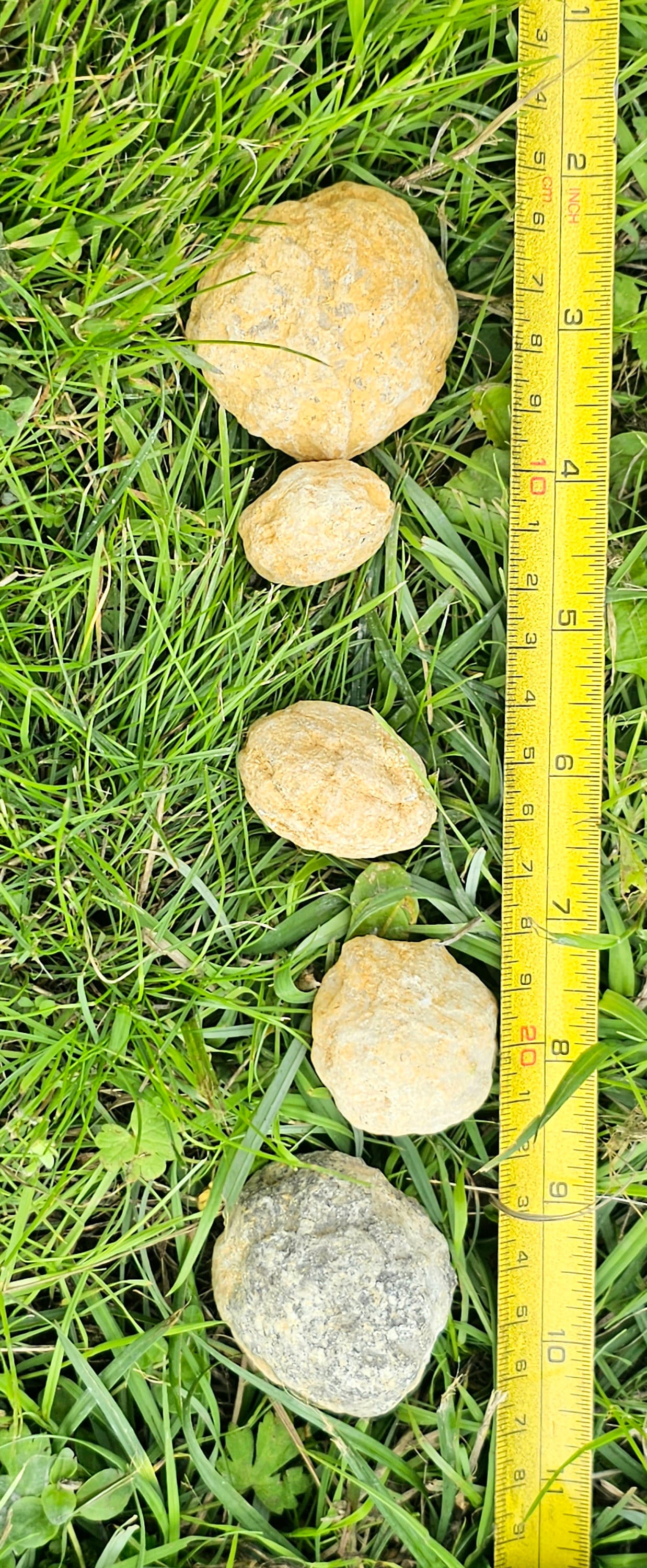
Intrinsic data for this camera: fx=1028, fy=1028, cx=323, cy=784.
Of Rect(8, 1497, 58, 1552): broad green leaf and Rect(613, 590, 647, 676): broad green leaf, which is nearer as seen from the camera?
Rect(8, 1497, 58, 1552): broad green leaf

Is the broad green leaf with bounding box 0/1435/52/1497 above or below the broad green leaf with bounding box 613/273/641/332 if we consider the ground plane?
below

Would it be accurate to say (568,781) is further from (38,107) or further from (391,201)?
(38,107)

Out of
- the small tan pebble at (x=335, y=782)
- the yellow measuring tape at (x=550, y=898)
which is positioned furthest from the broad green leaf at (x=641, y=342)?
the small tan pebble at (x=335, y=782)

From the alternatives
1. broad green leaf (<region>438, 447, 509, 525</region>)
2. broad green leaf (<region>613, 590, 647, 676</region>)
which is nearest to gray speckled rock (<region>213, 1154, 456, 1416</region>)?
broad green leaf (<region>613, 590, 647, 676</region>)

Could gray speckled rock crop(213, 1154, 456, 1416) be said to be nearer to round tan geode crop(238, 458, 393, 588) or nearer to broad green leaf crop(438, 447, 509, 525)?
round tan geode crop(238, 458, 393, 588)

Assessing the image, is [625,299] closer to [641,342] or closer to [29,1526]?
[641,342]

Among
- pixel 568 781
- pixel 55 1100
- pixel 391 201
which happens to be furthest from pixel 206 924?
pixel 391 201

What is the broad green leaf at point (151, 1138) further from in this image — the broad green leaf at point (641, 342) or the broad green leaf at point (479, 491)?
the broad green leaf at point (641, 342)

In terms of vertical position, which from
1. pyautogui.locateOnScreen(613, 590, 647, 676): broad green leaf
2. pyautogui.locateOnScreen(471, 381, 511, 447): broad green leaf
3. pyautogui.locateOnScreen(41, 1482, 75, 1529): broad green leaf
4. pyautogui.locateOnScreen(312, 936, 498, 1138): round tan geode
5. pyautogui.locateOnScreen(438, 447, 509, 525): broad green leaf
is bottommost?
pyautogui.locateOnScreen(41, 1482, 75, 1529): broad green leaf
